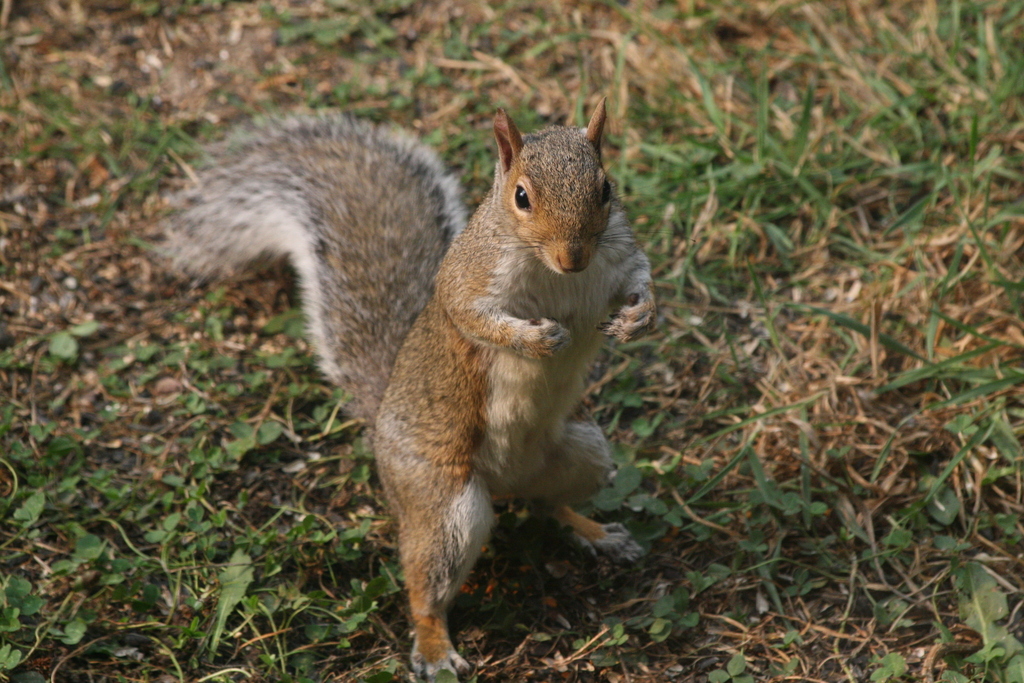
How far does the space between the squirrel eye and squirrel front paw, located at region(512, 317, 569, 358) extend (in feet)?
0.75

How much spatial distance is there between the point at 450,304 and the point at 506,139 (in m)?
0.37

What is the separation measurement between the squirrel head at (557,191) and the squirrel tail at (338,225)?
0.62 meters

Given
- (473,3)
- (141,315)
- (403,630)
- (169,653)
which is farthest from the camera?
(473,3)

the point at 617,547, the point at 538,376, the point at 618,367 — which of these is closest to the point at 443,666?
the point at 617,547

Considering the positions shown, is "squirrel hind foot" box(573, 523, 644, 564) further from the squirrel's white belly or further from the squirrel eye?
the squirrel eye

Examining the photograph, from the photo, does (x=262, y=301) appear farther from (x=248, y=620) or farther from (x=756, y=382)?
(x=756, y=382)

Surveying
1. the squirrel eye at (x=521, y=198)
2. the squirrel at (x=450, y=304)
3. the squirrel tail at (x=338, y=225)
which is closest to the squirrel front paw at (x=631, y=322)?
the squirrel at (x=450, y=304)

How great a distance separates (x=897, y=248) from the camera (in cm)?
287

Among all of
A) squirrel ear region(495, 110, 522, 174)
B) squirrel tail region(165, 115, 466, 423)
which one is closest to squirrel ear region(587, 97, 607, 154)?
squirrel ear region(495, 110, 522, 174)

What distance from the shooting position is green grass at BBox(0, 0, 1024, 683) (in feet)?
7.26

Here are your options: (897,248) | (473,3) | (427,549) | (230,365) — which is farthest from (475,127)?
(427,549)

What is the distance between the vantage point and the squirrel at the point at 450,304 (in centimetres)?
197

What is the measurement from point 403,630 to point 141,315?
128 centimetres

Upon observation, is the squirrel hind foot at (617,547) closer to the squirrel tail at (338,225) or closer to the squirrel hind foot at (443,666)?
the squirrel hind foot at (443,666)
